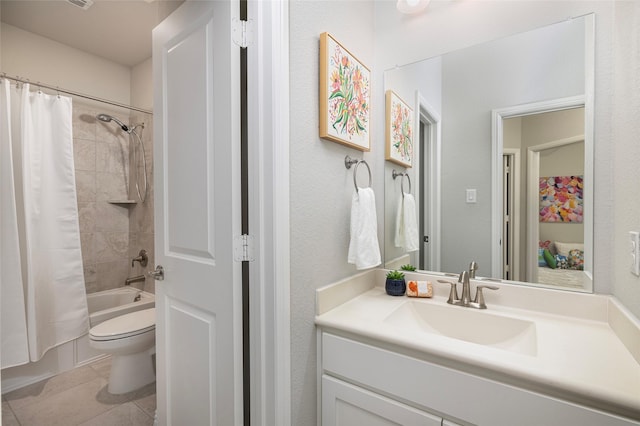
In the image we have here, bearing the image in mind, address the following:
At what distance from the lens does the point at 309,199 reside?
1.14m

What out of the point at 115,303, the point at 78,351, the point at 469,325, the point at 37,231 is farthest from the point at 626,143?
the point at 115,303

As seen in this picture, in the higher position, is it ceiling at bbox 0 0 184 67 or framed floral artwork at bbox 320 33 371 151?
ceiling at bbox 0 0 184 67

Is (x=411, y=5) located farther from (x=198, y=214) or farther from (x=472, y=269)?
(x=198, y=214)

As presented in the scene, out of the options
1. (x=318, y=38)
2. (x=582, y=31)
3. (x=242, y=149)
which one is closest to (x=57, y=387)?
(x=242, y=149)

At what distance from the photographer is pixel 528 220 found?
49.9 inches

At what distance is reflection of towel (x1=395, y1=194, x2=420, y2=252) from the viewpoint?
154cm

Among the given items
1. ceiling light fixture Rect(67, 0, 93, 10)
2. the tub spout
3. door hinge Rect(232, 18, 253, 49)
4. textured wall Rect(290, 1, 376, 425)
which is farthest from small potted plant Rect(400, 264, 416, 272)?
ceiling light fixture Rect(67, 0, 93, 10)

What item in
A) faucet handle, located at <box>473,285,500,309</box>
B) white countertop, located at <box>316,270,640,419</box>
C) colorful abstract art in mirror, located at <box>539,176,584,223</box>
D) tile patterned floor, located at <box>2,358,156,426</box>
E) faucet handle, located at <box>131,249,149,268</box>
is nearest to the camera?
white countertop, located at <box>316,270,640,419</box>

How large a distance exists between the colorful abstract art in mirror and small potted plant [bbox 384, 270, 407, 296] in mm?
637

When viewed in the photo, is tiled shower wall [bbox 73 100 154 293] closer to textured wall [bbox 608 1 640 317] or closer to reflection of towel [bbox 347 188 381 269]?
reflection of towel [bbox 347 188 381 269]

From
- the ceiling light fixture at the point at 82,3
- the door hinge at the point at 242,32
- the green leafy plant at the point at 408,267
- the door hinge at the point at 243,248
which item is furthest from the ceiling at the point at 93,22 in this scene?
the green leafy plant at the point at 408,267

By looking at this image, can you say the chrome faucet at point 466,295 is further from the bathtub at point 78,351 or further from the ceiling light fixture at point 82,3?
the ceiling light fixture at point 82,3

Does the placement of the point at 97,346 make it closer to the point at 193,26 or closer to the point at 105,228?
the point at 105,228

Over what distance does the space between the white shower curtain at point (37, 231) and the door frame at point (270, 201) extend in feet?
6.11
